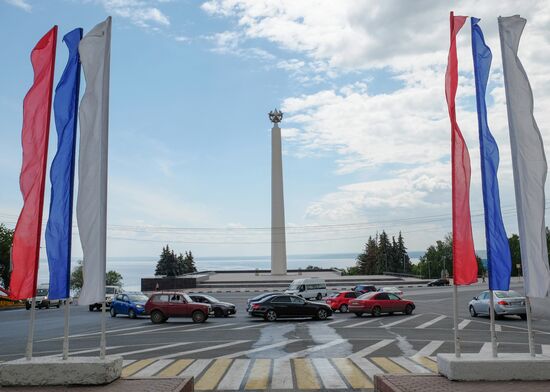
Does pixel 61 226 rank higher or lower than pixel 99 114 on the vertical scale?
lower

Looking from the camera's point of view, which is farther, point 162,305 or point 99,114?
point 162,305

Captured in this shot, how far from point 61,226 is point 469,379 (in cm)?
749

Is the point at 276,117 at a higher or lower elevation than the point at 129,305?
higher

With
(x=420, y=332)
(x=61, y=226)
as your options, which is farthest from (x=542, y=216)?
(x=420, y=332)

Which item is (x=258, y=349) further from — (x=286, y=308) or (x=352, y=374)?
A: (x=286, y=308)

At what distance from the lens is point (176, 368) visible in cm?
1243

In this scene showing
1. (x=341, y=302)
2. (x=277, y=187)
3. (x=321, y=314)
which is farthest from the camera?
(x=277, y=187)

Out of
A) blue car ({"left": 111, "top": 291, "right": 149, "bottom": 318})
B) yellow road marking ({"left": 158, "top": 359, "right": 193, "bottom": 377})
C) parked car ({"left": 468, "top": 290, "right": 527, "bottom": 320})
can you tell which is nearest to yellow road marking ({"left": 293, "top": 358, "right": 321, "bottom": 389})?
yellow road marking ({"left": 158, "top": 359, "right": 193, "bottom": 377})

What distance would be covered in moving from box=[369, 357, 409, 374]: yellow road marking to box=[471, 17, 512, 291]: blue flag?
3.18 meters

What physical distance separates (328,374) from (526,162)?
5.81 metres

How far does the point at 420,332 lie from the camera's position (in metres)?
20.2

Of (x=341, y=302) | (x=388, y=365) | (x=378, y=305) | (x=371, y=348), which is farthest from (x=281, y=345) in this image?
(x=341, y=302)

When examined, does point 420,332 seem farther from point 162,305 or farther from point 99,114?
point 99,114

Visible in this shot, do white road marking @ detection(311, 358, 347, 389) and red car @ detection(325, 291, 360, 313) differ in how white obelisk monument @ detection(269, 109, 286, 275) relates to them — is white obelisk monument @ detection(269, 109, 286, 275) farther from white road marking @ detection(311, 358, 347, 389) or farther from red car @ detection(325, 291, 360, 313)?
white road marking @ detection(311, 358, 347, 389)
